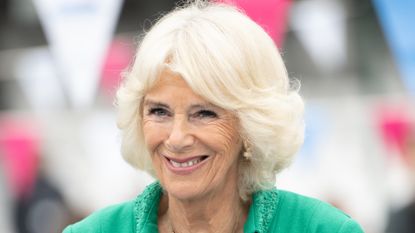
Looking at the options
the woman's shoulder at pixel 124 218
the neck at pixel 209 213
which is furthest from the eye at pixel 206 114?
the woman's shoulder at pixel 124 218

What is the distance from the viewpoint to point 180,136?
2057mm

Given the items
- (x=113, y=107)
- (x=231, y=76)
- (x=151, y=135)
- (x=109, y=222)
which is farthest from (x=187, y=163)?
(x=113, y=107)

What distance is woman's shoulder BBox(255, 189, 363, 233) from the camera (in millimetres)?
2182

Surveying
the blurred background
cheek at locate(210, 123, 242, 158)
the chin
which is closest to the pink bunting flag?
the blurred background

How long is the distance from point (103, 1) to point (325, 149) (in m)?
1.86

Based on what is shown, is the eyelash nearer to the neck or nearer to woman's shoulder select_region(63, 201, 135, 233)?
the neck

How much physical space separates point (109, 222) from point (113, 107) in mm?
3577

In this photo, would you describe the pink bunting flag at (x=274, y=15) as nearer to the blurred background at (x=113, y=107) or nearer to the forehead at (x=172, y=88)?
the blurred background at (x=113, y=107)

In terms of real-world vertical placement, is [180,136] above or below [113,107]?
above

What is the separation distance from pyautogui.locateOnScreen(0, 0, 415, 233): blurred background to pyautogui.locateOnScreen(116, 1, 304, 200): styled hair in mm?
2666

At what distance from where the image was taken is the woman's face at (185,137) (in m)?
2.06

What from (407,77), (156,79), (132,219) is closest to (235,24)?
(156,79)

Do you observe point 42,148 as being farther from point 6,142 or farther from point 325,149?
point 325,149

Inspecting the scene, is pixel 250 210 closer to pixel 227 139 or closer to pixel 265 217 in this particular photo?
pixel 265 217
